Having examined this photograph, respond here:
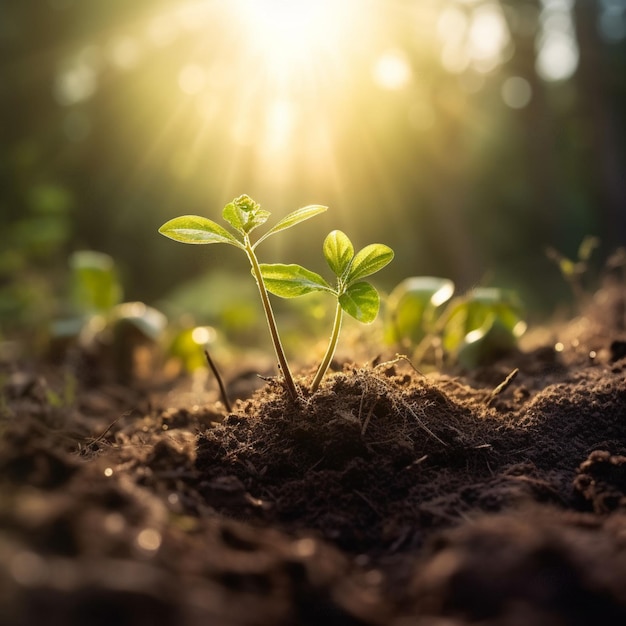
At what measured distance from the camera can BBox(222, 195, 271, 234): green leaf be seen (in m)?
1.76

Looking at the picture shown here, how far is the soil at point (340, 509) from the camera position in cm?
93

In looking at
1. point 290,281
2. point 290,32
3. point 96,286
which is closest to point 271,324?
point 290,281

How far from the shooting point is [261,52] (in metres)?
9.98

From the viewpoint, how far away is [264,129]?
34.6ft

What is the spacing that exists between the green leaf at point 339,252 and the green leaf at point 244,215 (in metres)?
0.20

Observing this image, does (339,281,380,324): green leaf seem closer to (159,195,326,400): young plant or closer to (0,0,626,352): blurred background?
(159,195,326,400): young plant

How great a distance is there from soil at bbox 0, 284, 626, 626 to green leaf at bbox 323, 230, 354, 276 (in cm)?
30

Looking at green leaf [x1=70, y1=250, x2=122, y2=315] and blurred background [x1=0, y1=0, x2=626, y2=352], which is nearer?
green leaf [x1=70, y1=250, x2=122, y2=315]

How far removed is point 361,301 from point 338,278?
4.4 inches

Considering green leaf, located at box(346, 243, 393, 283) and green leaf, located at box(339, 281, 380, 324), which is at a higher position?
green leaf, located at box(346, 243, 393, 283)

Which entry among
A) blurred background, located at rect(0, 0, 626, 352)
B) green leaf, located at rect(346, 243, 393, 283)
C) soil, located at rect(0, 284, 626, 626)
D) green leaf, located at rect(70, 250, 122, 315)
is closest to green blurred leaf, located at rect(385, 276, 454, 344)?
soil, located at rect(0, 284, 626, 626)

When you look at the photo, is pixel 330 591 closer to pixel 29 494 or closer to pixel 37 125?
pixel 29 494

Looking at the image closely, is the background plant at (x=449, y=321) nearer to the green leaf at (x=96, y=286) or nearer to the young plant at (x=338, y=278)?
the young plant at (x=338, y=278)

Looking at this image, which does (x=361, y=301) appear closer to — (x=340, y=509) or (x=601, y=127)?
(x=340, y=509)
